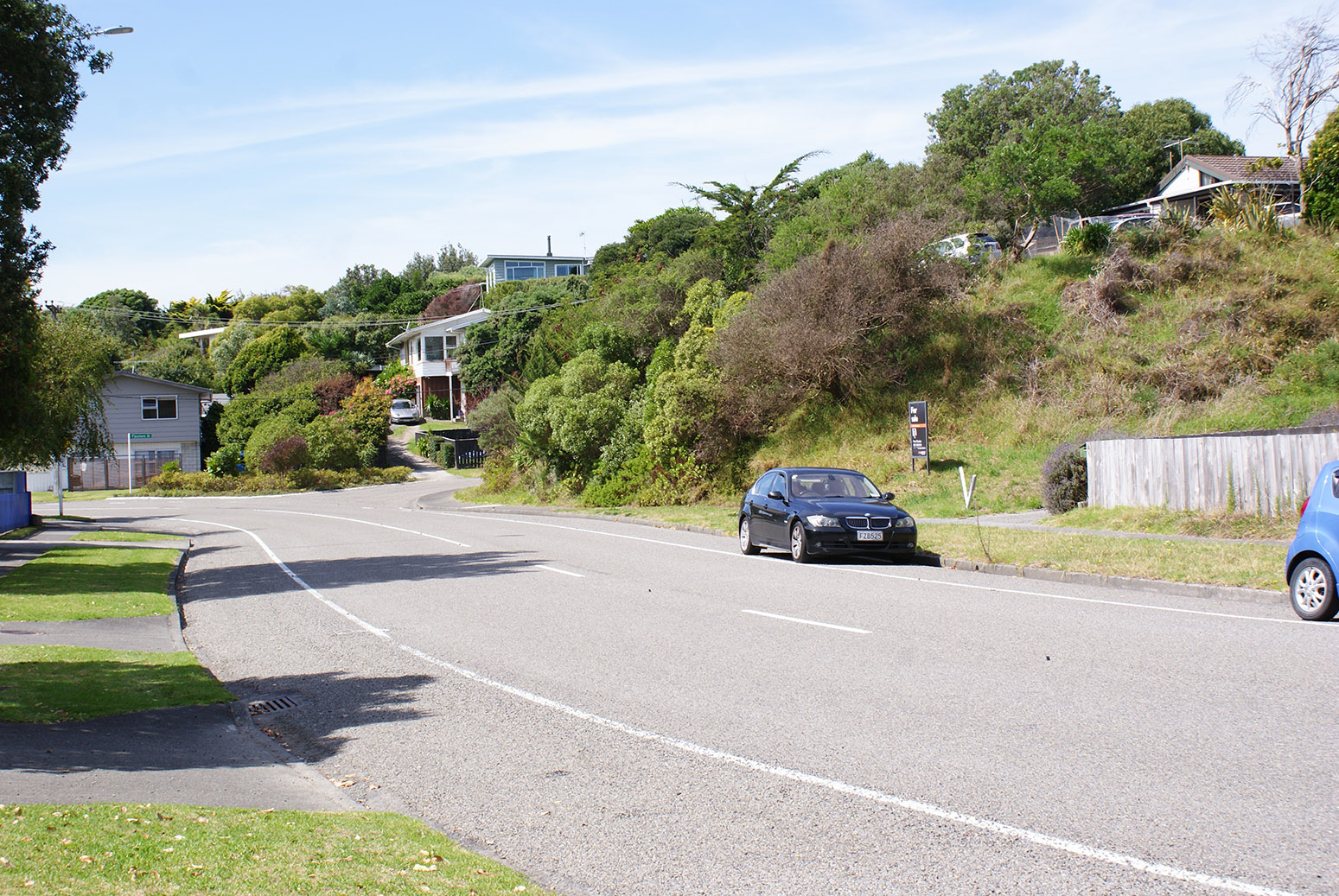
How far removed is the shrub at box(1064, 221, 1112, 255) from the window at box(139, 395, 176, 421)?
164ft

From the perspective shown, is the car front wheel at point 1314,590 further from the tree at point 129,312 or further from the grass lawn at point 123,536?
the tree at point 129,312

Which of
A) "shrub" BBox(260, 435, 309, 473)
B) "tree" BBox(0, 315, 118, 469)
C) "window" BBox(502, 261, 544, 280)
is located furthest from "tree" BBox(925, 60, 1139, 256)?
"window" BBox(502, 261, 544, 280)

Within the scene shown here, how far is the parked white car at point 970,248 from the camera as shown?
32.3 meters

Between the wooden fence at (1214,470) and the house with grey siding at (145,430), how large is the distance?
173 feet

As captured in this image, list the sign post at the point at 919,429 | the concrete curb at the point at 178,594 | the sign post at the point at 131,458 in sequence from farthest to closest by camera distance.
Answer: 1. the sign post at the point at 131,458
2. the sign post at the point at 919,429
3. the concrete curb at the point at 178,594

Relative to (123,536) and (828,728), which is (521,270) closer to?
(123,536)

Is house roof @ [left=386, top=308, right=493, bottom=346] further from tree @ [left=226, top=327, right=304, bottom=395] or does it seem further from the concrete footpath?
the concrete footpath

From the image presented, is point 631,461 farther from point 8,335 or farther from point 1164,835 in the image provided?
point 1164,835

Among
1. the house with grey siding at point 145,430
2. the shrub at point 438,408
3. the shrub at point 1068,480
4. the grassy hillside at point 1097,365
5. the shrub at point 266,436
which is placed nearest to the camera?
the shrub at point 1068,480

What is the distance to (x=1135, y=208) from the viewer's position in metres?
50.1

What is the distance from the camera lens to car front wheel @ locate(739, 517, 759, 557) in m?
18.5

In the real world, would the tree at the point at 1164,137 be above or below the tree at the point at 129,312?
above

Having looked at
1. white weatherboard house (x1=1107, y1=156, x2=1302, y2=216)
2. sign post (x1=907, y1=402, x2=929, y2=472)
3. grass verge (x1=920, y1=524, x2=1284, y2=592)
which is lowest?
grass verge (x1=920, y1=524, x2=1284, y2=592)

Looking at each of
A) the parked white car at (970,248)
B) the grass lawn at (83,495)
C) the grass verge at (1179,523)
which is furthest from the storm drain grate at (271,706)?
the grass lawn at (83,495)
